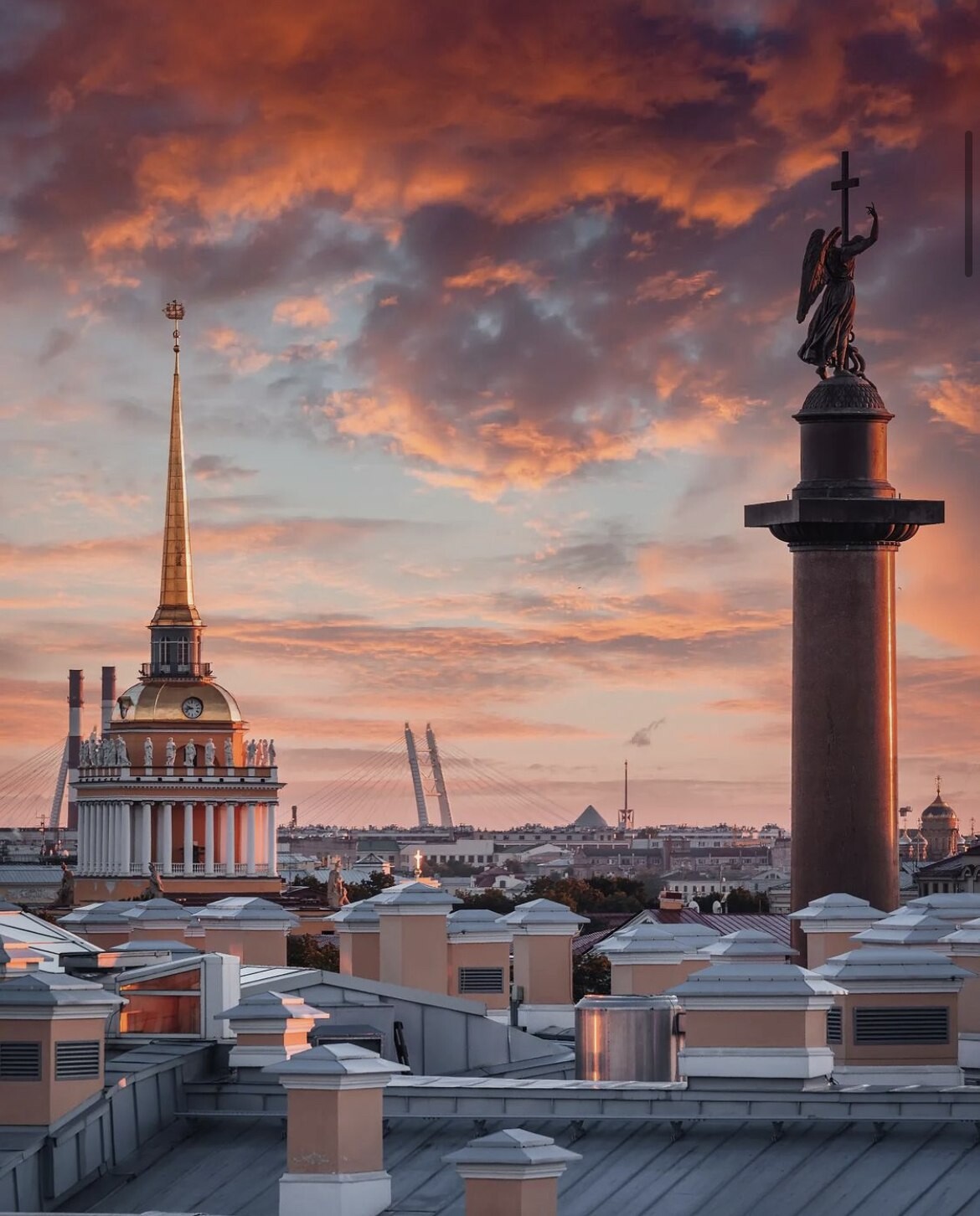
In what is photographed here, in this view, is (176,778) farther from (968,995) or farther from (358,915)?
(968,995)

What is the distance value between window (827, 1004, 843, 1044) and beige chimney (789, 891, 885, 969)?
19.3 feet

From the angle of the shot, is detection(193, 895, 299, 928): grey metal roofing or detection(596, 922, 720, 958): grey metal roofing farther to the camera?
detection(193, 895, 299, 928): grey metal roofing

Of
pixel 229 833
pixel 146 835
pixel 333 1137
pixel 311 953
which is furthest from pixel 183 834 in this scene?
pixel 333 1137

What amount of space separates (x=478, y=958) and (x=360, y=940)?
182cm

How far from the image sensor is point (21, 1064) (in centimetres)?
2244

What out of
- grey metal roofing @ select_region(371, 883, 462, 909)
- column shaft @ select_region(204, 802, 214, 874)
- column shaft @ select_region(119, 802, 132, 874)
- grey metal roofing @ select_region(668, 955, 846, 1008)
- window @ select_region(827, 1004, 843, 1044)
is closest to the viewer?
grey metal roofing @ select_region(668, 955, 846, 1008)

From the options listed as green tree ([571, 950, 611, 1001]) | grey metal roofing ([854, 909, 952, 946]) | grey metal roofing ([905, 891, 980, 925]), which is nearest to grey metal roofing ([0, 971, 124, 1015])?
grey metal roofing ([854, 909, 952, 946])

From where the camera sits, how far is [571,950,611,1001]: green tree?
68.1 meters

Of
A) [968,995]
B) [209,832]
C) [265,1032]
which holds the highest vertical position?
[209,832]

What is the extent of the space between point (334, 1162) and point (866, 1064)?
475cm

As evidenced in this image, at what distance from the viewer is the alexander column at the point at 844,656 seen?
34.4 metres

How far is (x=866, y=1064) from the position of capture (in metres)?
24.1

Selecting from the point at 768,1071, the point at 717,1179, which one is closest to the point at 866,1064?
the point at 768,1071

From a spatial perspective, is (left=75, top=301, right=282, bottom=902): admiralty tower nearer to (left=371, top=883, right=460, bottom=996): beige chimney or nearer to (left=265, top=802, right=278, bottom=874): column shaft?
(left=265, top=802, right=278, bottom=874): column shaft
